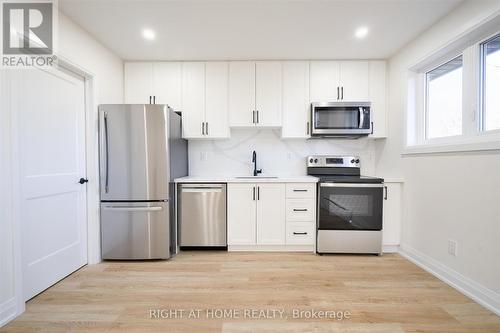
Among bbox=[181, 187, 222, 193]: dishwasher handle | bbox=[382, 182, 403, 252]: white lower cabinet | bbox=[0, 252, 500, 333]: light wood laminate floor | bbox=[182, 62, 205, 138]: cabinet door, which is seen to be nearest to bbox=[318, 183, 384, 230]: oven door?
bbox=[382, 182, 403, 252]: white lower cabinet

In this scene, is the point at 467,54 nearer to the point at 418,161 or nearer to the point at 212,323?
the point at 418,161

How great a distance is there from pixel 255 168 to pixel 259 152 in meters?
0.29

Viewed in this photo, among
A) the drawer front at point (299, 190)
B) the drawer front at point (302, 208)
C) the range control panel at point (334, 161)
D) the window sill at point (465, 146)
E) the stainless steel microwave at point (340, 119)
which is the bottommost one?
the drawer front at point (302, 208)

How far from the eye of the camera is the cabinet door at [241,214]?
2809 mm

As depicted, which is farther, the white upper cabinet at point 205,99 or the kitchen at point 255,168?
the white upper cabinet at point 205,99

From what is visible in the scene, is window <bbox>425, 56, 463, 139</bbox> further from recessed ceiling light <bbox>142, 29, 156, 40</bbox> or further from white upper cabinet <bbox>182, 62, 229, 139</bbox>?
recessed ceiling light <bbox>142, 29, 156, 40</bbox>

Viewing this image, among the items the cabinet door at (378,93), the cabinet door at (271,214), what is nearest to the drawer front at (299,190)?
the cabinet door at (271,214)

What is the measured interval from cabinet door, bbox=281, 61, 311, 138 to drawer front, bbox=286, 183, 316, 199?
68 centimetres

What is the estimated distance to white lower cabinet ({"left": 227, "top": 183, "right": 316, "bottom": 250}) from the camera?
2.80m

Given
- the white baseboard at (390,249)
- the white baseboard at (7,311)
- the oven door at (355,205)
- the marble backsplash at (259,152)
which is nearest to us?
the white baseboard at (7,311)

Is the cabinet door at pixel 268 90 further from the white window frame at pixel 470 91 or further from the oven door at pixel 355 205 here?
the white window frame at pixel 470 91

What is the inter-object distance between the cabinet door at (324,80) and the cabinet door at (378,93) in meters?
0.45

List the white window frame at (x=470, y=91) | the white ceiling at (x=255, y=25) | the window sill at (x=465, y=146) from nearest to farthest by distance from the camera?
the window sill at (x=465, y=146)
the white window frame at (x=470, y=91)
the white ceiling at (x=255, y=25)

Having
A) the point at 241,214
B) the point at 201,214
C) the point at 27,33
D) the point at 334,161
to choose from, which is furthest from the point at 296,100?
the point at 27,33
